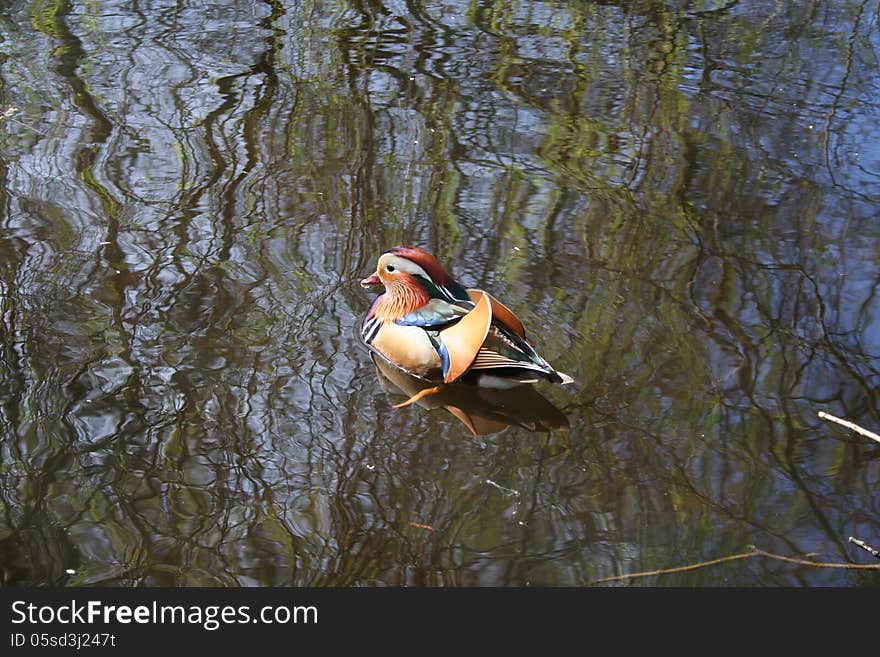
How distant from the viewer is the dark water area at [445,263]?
3857mm

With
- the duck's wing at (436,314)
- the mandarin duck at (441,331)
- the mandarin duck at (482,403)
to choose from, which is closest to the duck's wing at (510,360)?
the mandarin duck at (441,331)

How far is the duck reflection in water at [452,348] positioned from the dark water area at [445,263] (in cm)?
7

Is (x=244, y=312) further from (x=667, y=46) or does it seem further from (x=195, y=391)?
(x=667, y=46)

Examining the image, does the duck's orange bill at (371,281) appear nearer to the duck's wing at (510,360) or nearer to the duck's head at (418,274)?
the duck's head at (418,274)

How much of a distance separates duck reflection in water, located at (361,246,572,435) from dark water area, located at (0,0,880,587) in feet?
0.22

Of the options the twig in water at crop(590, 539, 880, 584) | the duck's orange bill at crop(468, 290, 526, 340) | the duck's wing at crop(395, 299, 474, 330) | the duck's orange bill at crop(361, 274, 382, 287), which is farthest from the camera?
the duck's orange bill at crop(361, 274, 382, 287)

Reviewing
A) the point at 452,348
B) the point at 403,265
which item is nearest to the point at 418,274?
the point at 403,265

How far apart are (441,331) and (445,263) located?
83 cm

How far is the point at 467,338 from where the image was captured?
15.1 feet

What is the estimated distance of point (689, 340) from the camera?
4.94m

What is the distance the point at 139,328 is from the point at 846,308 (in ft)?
10.7

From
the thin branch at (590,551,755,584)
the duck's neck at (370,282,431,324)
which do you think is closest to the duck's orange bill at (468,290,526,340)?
the duck's neck at (370,282,431,324)

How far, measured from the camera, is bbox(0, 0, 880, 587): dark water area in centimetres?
386

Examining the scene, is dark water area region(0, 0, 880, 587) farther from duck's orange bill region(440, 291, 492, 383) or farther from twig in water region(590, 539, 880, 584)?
duck's orange bill region(440, 291, 492, 383)
